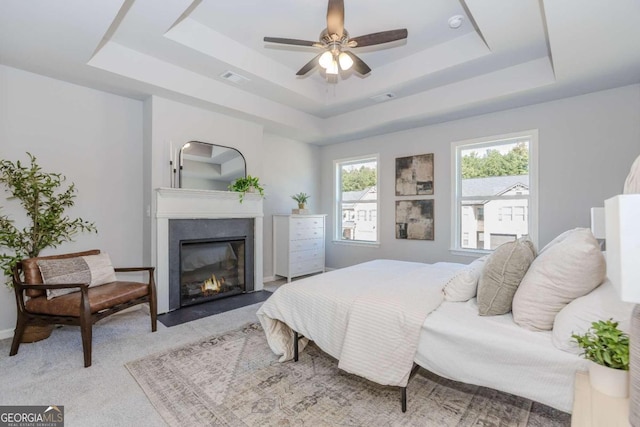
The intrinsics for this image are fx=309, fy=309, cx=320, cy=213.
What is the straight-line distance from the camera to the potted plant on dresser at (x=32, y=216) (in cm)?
278

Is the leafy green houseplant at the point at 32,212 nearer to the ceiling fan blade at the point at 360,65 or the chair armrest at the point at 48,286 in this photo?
the chair armrest at the point at 48,286

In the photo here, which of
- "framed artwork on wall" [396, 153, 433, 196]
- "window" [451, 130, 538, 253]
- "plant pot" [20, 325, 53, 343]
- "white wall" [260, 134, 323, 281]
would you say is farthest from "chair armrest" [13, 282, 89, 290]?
"window" [451, 130, 538, 253]

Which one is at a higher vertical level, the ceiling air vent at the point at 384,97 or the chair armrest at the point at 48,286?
the ceiling air vent at the point at 384,97

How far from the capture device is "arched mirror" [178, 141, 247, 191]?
381 cm

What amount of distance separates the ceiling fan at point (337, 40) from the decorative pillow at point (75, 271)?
8.42ft

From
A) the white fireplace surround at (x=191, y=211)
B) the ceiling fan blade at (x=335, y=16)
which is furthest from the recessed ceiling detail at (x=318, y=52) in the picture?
the white fireplace surround at (x=191, y=211)

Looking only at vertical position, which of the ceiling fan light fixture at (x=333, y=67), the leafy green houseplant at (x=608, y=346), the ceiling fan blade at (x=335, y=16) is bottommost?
the leafy green houseplant at (x=608, y=346)

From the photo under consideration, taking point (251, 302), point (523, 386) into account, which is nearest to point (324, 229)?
point (251, 302)

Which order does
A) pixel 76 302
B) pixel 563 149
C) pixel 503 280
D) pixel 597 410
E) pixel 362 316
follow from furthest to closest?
1. pixel 563 149
2. pixel 76 302
3. pixel 362 316
4. pixel 503 280
5. pixel 597 410

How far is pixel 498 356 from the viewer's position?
59.7 inches

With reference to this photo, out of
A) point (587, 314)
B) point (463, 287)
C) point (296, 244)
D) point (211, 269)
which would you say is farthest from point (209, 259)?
point (587, 314)

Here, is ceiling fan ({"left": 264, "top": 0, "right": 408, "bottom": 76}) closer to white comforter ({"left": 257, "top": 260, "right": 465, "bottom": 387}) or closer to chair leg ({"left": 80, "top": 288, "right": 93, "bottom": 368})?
white comforter ({"left": 257, "top": 260, "right": 465, "bottom": 387})

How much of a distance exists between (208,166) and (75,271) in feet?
6.07

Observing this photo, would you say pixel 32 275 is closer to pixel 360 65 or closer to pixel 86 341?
pixel 86 341
